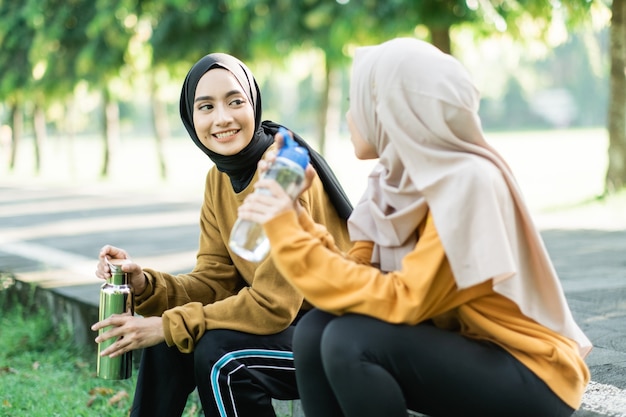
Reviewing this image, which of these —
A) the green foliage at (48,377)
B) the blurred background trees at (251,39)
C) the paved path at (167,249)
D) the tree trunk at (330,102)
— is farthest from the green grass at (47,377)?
the tree trunk at (330,102)

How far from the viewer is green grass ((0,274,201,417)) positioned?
154 inches

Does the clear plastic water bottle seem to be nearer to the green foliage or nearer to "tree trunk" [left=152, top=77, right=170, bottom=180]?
the green foliage

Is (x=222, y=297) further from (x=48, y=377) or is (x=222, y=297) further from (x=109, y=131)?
(x=109, y=131)

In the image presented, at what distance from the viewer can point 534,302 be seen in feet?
7.27

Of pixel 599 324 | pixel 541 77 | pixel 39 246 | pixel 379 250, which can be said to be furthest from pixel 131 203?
pixel 541 77

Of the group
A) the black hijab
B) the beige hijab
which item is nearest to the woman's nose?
the black hijab

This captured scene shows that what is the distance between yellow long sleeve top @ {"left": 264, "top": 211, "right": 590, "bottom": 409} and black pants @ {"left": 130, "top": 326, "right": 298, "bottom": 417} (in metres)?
0.63

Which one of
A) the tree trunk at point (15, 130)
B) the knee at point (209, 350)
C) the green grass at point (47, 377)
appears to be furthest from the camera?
the tree trunk at point (15, 130)

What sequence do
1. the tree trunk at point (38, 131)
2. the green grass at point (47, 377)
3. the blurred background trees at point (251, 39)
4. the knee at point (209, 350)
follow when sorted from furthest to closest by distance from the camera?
1. the tree trunk at point (38, 131)
2. the blurred background trees at point (251, 39)
3. the green grass at point (47, 377)
4. the knee at point (209, 350)

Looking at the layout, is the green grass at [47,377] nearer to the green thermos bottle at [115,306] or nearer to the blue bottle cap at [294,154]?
the green thermos bottle at [115,306]

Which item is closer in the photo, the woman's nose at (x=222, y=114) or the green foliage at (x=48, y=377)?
the woman's nose at (x=222, y=114)

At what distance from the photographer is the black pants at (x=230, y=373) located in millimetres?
2729

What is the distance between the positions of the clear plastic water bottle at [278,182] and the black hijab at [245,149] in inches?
26.3

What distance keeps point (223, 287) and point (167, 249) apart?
433cm
